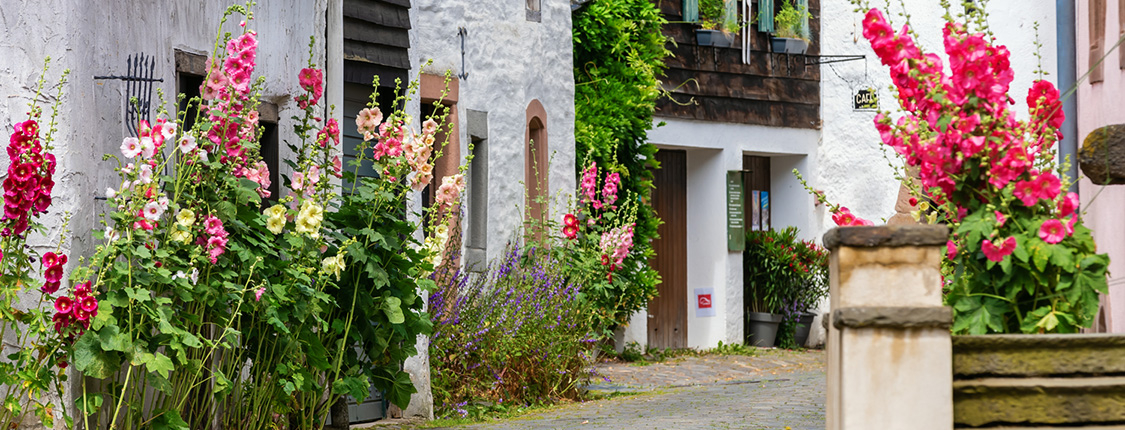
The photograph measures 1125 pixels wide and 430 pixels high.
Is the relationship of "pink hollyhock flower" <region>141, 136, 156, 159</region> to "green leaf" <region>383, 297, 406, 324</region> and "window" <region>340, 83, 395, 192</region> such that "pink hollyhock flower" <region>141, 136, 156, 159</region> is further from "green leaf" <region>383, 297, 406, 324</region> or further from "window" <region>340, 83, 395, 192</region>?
"window" <region>340, 83, 395, 192</region>

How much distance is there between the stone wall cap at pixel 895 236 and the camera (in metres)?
3.82

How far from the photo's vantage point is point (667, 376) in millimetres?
12078

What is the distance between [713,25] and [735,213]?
6.63 ft

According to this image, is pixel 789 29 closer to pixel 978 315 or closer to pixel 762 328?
pixel 762 328

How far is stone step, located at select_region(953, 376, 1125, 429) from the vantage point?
385 cm

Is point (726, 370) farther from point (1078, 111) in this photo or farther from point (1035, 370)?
point (1035, 370)

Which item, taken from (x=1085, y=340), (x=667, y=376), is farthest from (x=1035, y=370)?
(x=667, y=376)

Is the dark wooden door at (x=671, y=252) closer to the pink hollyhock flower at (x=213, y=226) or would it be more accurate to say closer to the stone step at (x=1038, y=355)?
the pink hollyhock flower at (x=213, y=226)

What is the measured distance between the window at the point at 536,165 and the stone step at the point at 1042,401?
289 inches

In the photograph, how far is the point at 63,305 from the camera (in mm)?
5027

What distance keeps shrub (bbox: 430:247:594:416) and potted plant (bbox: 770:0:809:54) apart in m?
6.54

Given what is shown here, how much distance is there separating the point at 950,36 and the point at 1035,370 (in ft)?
3.57

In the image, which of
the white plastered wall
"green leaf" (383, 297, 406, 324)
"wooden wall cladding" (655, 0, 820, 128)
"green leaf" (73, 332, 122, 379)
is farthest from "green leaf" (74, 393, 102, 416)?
the white plastered wall

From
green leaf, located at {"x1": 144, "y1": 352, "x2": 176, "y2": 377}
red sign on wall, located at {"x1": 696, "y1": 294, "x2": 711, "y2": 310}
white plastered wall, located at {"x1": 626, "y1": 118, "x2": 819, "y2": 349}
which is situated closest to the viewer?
green leaf, located at {"x1": 144, "y1": 352, "x2": 176, "y2": 377}
